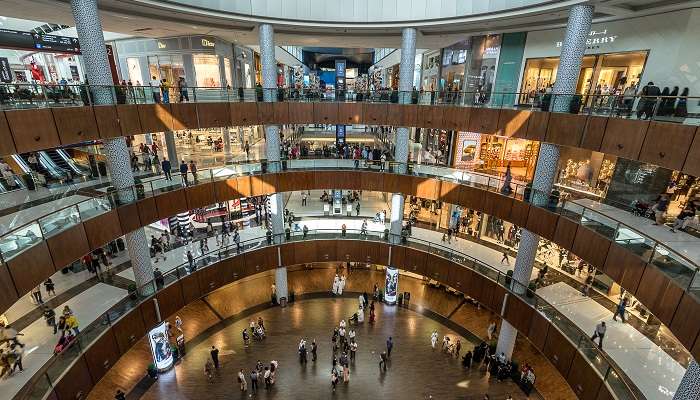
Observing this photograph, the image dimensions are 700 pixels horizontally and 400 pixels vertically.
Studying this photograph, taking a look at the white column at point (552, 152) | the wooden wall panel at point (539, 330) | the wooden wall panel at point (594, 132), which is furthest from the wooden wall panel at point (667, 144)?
the wooden wall panel at point (539, 330)

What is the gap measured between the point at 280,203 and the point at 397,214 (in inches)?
282

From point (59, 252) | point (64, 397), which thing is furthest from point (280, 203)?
point (64, 397)

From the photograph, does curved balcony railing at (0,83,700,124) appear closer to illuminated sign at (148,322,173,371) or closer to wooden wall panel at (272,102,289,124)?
wooden wall panel at (272,102,289,124)

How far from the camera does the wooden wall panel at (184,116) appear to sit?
16.1 m

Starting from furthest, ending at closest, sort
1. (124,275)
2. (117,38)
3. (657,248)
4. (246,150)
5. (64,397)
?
(246,150) → (117,38) → (124,275) → (64,397) → (657,248)

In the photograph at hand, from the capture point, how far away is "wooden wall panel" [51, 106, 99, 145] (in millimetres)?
12031

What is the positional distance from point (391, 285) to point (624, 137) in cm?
1529

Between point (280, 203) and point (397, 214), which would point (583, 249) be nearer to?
point (397, 214)

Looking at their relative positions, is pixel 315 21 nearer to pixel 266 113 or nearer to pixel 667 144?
pixel 266 113

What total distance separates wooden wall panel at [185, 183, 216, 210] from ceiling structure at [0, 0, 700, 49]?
7.78 metres

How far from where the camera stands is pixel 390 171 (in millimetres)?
21188

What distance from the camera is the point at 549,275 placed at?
1791 centimetres

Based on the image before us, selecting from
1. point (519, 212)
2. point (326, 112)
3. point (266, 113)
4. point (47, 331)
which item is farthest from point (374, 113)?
point (47, 331)

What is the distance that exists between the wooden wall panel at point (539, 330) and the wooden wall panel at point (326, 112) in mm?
13950
